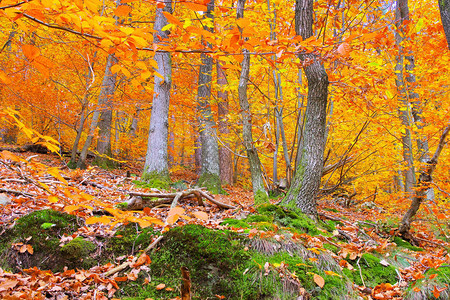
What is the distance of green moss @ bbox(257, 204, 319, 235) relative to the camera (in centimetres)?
348

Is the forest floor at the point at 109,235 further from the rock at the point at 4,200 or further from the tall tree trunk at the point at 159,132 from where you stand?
the tall tree trunk at the point at 159,132

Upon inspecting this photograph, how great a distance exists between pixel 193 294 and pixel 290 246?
1146 mm

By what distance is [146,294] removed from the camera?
6.72 ft

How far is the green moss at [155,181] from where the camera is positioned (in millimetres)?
5335

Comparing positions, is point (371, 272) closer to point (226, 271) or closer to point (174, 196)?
point (226, 271)

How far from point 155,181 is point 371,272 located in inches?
167

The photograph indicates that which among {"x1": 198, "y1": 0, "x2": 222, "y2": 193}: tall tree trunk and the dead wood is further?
{"x1": 198, "y1": 0, "x2": 222, "y2": 193}: tall tree trunk

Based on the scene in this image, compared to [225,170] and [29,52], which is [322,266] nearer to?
[29,52]

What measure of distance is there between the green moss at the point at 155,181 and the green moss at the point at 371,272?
3869mm

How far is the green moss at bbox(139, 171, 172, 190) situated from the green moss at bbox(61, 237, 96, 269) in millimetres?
2792

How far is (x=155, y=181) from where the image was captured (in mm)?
5461

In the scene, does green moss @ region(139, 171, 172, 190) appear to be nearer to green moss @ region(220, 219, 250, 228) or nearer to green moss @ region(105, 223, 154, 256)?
green moss @ region(220, 219, 250, 228)

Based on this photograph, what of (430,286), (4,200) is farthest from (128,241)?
(430,286)

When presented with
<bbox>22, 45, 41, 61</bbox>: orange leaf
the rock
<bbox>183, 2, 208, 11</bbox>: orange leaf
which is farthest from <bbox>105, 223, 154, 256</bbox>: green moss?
<bbox>183, 2, 208, 11</bbox>: orange leaf
